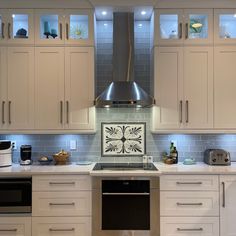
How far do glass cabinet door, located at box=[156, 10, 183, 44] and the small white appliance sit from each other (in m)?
2.13

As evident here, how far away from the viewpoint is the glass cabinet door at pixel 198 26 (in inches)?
123

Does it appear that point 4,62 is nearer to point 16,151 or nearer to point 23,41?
point 23,41

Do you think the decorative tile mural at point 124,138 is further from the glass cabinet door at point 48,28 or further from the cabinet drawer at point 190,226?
the glass cabinet door at point 48,28

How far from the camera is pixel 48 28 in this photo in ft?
10.5

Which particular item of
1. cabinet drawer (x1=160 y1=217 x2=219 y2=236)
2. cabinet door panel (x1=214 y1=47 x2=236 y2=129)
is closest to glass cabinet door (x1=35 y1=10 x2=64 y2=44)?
cabinet door panel (x1=214 y1=47 x2=236 y2=129)

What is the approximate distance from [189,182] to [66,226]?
137 centimetres

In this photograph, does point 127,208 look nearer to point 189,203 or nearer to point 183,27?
point 189,203

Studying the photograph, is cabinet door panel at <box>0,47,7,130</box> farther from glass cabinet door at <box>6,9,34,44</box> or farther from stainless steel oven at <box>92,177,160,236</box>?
stainless steel oven at <box>92,177,160,236</box>

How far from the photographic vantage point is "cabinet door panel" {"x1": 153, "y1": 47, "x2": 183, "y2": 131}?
3.12 meters

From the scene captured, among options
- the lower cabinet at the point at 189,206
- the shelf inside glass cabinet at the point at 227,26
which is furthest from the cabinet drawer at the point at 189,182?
the shelf inside glass cabinet at the point at 227,26

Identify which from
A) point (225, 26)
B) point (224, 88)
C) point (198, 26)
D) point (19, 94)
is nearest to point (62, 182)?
point (19, 94)

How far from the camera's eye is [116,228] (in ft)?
9.00

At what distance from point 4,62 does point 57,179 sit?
4.89 feet

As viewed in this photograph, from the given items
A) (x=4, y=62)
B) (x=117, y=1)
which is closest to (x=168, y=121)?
(x=117, y=1)
